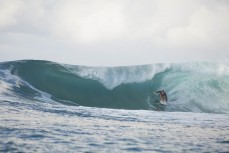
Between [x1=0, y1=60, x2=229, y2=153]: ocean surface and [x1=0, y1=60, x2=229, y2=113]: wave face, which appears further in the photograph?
[x1=0, y1=60, x2=229, y2=113]: wave face

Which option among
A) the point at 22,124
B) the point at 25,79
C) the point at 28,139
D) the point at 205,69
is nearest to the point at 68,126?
the point at 22,124

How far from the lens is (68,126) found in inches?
330

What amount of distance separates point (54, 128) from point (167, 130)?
9.46 feet

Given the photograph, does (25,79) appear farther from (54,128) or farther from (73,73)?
(54,128)

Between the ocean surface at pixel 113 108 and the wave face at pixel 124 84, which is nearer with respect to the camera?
the ocean surface at pixel 113 108

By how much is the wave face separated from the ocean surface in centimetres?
5

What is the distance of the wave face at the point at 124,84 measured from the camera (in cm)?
1856

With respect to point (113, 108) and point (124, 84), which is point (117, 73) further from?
point (113, 108)

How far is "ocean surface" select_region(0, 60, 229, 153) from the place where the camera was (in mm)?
6656

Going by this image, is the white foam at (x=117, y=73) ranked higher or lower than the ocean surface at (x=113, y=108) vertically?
higher

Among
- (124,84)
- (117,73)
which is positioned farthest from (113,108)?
(117,73)

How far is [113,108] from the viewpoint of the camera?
58.4 ft

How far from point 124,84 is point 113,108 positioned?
15.7 ft

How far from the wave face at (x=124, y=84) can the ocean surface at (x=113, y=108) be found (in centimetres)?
5
